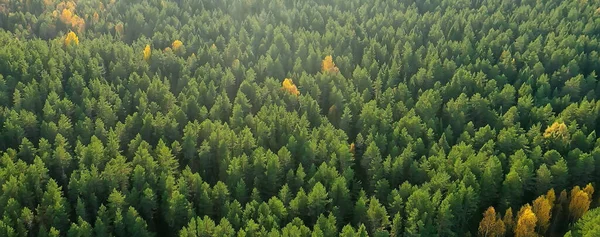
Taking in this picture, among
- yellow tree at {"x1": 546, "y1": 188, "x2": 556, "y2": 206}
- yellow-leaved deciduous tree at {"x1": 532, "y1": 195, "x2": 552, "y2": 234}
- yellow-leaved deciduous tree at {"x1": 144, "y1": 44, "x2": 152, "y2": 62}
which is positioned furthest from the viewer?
yellow-leaved deciduous tree at {"x1": 144, "y1": 44, "x2": 152, "y2": 62}

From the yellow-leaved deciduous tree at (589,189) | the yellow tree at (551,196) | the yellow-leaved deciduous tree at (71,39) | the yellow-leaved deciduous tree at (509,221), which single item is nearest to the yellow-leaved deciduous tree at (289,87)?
the yellow-leaved deciduous tree at (509,221)

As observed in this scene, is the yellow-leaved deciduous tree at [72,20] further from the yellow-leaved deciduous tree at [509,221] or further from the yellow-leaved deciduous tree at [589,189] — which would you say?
the yellow-leaved deciduous tree at [589,189]

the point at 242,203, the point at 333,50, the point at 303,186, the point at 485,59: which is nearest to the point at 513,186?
the point at 303,186

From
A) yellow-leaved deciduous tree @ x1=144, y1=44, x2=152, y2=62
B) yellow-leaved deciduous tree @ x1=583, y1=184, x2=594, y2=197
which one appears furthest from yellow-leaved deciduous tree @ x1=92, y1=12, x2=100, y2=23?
yellow-leaved deciduous tree @ x1=583, y1=184, x2=594, y2=197

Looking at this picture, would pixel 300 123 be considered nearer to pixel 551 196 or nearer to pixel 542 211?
pixel 542 211

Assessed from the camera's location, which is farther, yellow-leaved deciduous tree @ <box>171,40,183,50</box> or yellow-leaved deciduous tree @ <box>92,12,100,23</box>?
yellow-leaved deciduous tree @ <box>92,12,100,23</box>

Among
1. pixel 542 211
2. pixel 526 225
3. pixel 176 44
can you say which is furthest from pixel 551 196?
pixel 176 44

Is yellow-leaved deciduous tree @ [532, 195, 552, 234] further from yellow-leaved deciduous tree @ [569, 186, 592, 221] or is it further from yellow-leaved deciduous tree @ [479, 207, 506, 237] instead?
yellow-leaved deciduous tree @ [479, 207, 506, 237]
